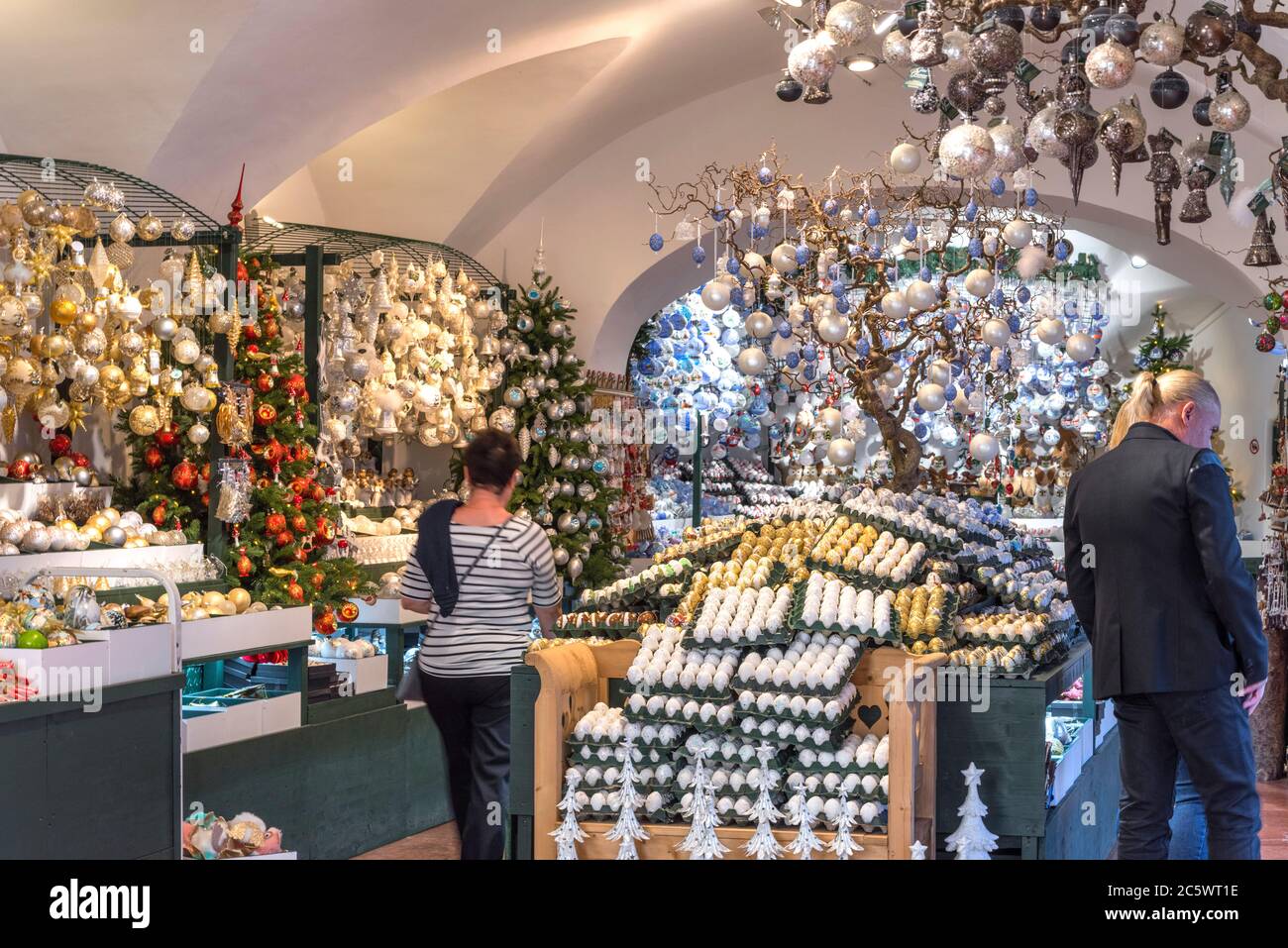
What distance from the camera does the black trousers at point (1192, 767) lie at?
342cm

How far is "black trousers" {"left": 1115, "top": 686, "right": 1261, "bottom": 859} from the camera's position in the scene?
11.2 feet

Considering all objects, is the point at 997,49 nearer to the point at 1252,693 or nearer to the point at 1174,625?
the point at 1174,625

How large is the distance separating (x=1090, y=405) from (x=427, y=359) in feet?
22.6

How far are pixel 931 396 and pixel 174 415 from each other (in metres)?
3.55

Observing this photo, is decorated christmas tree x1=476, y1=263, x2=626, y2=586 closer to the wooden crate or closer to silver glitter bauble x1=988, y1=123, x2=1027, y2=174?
the wooden crate

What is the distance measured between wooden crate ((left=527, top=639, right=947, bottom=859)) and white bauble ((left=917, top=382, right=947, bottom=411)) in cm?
307

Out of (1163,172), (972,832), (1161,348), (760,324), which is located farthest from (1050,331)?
(1161,348)

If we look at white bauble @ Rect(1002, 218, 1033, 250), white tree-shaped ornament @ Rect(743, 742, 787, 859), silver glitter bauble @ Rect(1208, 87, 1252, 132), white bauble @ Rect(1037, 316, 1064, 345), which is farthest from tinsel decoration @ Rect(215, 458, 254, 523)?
silver glitter bauble @ Rect(1208, 87, 1252, 132)

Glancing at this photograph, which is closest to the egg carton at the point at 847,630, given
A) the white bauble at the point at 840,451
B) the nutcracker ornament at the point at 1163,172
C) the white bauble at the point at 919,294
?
the nutcracker ornament at the point at 1163,172

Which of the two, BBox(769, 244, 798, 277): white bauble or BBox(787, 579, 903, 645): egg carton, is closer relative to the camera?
BBox(787, 579, 903, 645): egg carton

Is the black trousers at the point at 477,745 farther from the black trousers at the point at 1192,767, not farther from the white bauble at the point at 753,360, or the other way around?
the white bauble at the point at 753,360

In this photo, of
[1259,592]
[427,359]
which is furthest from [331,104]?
[1259,592]
